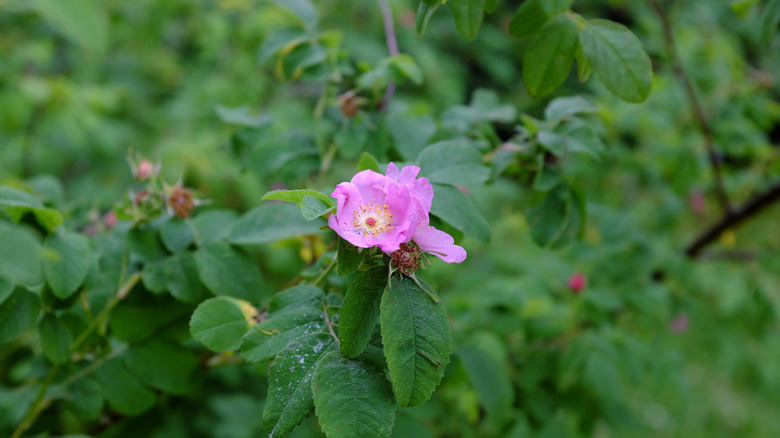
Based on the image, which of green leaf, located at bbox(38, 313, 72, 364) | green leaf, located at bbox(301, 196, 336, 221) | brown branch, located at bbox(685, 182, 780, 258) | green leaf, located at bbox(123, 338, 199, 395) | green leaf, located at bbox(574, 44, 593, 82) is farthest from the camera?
brown branch, located at bbox(685, 182, 780, 258)

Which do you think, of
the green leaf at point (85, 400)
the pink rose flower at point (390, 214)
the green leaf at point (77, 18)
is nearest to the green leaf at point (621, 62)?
the pink rose flower at point (390, 214)

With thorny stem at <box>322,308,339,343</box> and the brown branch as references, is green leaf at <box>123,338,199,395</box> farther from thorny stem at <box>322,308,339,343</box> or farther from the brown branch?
the brown branch

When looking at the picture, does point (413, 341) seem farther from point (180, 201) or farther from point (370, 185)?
point (180, 201)

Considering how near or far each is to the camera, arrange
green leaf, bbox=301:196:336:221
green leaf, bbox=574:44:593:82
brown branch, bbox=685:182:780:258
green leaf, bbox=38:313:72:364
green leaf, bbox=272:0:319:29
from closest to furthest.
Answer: green leaf, bbox=301:196:336:221 < green leaf, bbox=574:44:593:82 < green leaf, bbox=38:313:72:364 < green leaf, bbox=272:0:319:29 < brown branch, bbox=685:182:780:258

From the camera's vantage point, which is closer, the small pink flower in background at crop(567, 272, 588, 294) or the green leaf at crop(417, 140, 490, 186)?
the green leaf at crop(417, 140, 490, 186)

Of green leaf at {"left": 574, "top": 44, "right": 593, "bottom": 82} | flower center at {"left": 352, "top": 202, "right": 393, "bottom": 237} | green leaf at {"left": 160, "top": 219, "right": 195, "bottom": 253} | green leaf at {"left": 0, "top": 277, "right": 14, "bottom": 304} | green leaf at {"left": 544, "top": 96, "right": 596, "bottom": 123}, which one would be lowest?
green leaf at {"left": 160, "top": 219, "right": 195, "bottom": 253}

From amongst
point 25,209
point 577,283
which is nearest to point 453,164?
point 25,209

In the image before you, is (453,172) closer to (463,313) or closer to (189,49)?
(463,313)

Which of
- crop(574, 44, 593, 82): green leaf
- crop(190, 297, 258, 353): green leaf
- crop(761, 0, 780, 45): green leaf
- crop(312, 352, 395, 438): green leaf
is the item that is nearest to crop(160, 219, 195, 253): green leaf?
crop(190, 297, 258, 353): green leaf

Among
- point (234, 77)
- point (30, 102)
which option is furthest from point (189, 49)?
point (30, 102)
